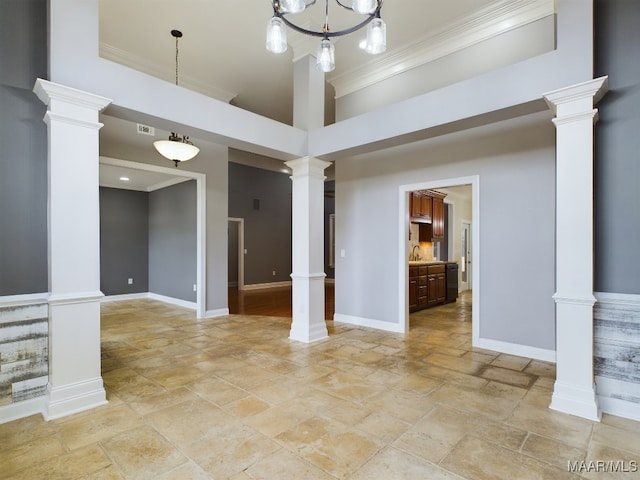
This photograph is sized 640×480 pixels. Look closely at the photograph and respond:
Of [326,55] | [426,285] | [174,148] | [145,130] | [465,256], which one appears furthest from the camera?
[465,256]

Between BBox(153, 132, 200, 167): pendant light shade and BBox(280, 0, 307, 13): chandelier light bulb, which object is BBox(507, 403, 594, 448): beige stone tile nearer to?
BBox(280, 0, 307, 13): chandelier light bulb

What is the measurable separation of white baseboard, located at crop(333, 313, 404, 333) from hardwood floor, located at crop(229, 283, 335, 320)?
0.47 m

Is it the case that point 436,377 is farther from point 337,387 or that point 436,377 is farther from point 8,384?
point 8,384

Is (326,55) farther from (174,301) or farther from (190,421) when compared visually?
(174,301)

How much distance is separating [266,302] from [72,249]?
5376mm

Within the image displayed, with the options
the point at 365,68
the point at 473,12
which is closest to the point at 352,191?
the point at 365,68

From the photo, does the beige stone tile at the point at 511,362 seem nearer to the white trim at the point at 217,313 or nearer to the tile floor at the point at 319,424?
the tile floor at the point at 319,424

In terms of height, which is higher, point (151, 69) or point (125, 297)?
point (151, 69)

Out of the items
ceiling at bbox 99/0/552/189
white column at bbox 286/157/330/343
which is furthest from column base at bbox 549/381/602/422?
ceiling at bbox 99/0/552/189

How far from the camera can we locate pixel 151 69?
5.21 meters

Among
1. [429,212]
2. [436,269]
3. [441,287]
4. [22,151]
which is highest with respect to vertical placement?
[22,151]

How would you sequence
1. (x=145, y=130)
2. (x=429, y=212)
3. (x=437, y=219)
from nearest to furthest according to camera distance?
(x=145, y=130) < (x=429, y=212) < (x=437, y=219)

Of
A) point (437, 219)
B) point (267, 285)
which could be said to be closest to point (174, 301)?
point (267, 285)

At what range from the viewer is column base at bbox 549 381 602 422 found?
2475 millimetres
